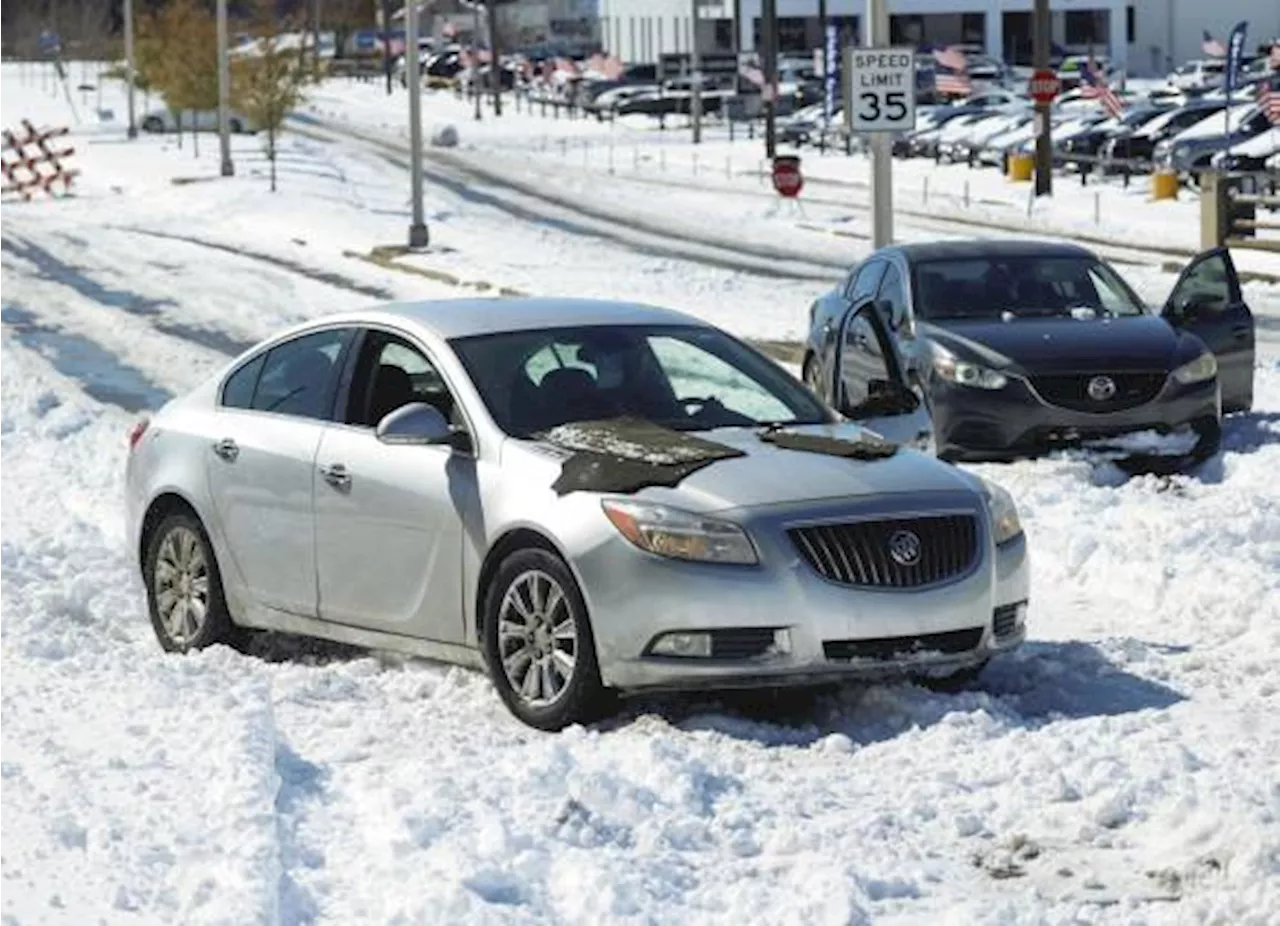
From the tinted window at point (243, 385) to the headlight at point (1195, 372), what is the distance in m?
7.11

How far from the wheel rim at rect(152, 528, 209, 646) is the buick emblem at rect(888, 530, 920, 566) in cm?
318

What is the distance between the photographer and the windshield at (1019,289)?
58.5 feet

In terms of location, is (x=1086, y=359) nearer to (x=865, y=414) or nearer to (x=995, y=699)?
(x=865, y=414)

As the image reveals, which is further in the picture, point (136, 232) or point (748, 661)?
point (136, 232)

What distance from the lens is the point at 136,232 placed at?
152 ft

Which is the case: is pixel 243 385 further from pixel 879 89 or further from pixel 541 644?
pixel 879 89

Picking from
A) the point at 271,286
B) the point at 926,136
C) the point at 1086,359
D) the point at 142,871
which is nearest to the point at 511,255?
the point at 271,286

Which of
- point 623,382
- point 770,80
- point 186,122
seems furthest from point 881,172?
point 186,122

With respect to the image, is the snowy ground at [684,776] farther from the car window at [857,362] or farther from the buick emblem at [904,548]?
the car window at [857,362]

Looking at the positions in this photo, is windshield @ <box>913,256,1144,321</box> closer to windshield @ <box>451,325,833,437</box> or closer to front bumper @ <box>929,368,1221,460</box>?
front bumper @ <box>929,368,1221,460</box>

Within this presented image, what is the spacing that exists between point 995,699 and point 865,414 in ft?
Answer: 6.13

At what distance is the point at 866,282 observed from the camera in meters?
19.1

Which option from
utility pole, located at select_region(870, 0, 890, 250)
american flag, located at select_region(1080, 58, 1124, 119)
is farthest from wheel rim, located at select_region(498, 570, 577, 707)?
american flag, located at select_region(1080, 58, 1124, 119)

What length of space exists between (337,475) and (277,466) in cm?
43
